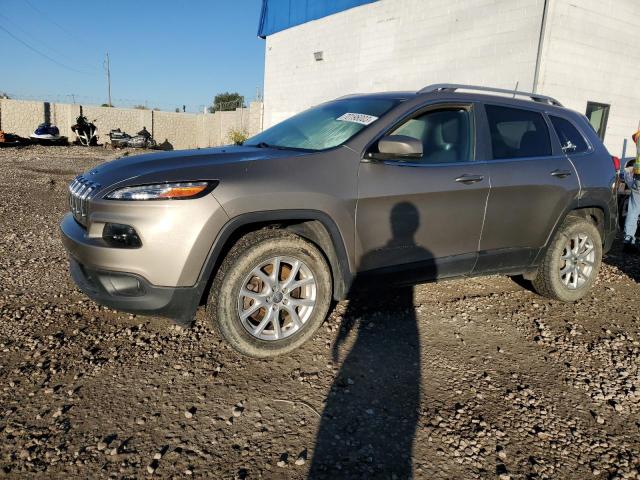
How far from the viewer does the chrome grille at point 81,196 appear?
275 cm

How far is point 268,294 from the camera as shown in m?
2.94

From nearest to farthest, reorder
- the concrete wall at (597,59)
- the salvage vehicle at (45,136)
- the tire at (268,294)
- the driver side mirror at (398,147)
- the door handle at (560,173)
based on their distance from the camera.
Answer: the tire at (268,294), the driver side mirror at (398,147), the door handle at (560,173), the concrete wall at (597,59), the salvage vehicle at (45,136)

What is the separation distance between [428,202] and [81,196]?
2317 millimetres

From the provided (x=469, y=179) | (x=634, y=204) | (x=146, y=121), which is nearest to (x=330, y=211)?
(x=469, y=179)

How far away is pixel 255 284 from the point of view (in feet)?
9.75

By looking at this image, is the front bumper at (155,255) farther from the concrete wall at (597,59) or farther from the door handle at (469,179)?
the concrete wall at (597,59)

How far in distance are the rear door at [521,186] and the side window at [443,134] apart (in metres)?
0.21

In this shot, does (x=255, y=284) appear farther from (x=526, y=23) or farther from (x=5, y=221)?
(x=526, y=23)

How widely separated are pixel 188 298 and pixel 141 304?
0.26 m

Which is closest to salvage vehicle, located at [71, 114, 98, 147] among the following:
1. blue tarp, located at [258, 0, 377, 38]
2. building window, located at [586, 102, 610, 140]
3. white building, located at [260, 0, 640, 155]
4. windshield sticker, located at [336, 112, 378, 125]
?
blue tarp, located at [258, 0, 377, 38]

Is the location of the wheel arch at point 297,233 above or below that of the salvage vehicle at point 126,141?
below

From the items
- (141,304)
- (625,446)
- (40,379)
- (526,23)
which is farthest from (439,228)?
(526,23)

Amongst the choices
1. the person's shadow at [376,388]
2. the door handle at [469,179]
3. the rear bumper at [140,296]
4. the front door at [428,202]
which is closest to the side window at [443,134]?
the front door at [428,202]

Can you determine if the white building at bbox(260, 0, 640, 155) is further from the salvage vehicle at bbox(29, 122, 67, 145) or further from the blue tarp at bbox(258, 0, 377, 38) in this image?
the salvage vehicle at bbox(29, 122, 67, 145)
